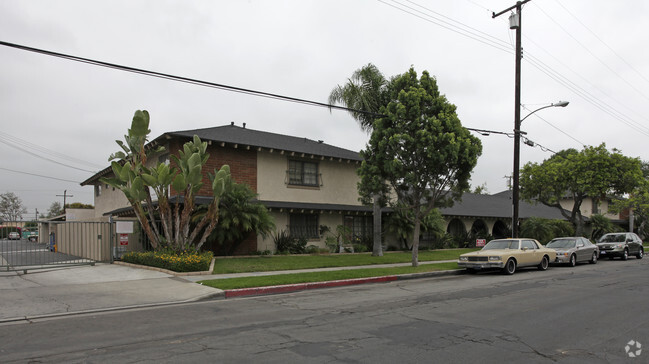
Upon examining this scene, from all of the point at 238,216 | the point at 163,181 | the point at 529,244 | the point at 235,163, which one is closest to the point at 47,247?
the point at 163,181

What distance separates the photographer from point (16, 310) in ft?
29.7

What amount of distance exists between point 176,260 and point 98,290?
3.35 m

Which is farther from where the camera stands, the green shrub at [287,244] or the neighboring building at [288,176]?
the green shrub at [287,244]

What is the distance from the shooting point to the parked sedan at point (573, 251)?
20.8m

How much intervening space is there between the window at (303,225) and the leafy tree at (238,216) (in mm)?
3208

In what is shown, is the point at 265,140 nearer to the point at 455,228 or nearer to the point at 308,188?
the point at 308,188

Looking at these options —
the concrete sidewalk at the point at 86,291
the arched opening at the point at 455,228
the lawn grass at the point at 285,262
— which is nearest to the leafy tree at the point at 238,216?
the lawn grass at the point at 285,262

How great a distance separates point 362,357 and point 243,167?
1625cm

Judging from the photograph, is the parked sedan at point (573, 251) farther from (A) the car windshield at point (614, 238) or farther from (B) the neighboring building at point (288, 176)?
(B) the neighboring building at point (288, 176)

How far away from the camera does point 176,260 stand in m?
14.8

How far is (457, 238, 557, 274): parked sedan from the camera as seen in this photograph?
663 inches

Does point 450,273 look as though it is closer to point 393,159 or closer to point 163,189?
point 393,159

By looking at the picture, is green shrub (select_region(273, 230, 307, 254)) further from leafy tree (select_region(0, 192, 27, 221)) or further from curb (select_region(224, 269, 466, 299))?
leafy tree (select_region(0, 192, 27, 221))

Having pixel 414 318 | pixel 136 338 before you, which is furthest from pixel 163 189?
pixel 414 318
